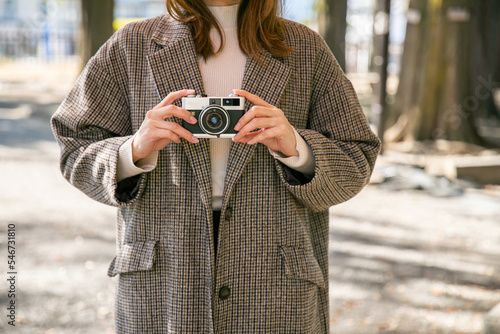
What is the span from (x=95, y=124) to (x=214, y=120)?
0.42 meters

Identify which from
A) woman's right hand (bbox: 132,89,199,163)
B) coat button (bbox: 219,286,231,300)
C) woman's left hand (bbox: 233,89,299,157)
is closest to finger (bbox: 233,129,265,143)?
woman's left hand (bbox: 233,89,299,157)

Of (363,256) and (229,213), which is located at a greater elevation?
(229,213)

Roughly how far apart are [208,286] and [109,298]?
276cm

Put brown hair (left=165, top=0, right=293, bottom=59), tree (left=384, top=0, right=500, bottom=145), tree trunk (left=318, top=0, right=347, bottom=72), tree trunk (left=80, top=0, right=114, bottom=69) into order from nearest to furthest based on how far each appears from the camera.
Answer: brown hair (left=165, top=0, right=293, bottom=59)
tree (left=384, top=0, right=500, bottom=145)
tree trunk (left=80, top=0, right=114, bottom=69)
tree trunk (left=318, top=0, right=347, bottom=72)

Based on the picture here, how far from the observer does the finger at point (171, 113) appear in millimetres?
1562

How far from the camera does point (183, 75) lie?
68.6 inches

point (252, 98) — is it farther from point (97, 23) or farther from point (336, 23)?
point (336, 23)

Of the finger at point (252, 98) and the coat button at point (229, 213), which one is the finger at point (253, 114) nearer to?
the finger at point (252, 98)

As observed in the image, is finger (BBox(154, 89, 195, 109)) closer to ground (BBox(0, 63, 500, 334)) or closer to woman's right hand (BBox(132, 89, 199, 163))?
woman's right hand (BBox(132, 89, 199, 163))

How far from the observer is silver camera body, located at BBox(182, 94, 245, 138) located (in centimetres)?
157

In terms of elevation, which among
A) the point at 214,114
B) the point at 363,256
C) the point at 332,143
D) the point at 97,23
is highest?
the point at 97,23

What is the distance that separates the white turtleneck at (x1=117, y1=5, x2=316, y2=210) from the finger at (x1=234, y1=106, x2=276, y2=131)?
137 mm

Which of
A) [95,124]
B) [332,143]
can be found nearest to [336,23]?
[332,143]

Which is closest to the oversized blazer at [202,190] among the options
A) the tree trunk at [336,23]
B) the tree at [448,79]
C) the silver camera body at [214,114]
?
the silver camera body at [214,114]
